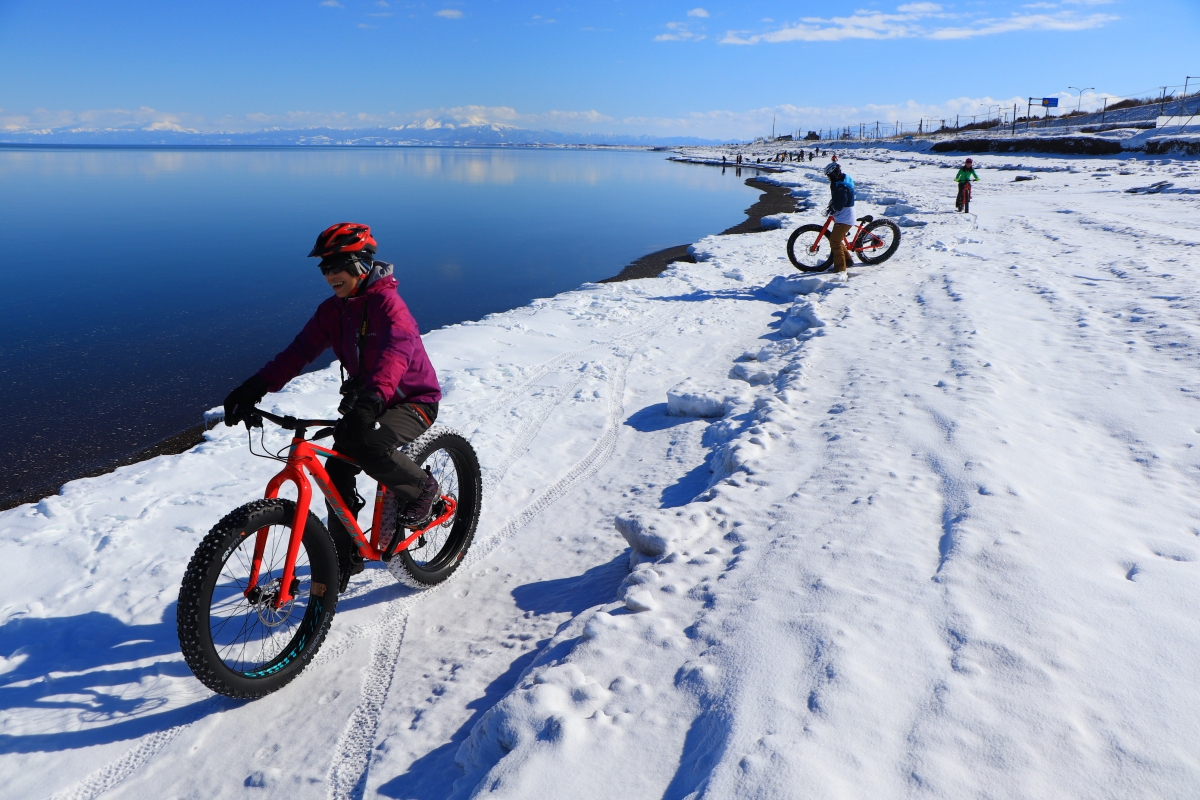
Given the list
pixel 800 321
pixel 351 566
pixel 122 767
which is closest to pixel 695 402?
pixel 800 321

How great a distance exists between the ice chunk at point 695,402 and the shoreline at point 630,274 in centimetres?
496

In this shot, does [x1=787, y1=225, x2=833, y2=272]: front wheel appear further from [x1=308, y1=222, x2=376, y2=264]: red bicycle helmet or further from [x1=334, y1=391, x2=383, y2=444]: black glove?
[x1=334, y1=391, x2=383, y2=444]: black glove

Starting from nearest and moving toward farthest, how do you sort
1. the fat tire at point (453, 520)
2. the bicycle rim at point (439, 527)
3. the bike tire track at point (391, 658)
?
the bike tire track at point (391, 658) < the fat tire at point (453, 520) < the bicycle rim at point (439, 527)

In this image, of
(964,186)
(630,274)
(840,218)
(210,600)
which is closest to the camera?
(210,600)

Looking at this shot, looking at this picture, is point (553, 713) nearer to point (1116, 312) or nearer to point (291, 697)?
point (291, 697)

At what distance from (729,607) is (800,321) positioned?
7138mm

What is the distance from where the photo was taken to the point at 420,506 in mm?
3801

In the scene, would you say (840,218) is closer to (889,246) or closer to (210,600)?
(889,246)

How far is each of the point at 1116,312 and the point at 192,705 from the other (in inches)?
395

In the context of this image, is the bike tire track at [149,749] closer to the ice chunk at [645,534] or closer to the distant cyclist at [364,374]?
the distant cyclist at [364,374]

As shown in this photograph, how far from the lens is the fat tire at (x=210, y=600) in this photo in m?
2.77

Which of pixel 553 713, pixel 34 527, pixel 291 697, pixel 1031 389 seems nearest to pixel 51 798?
pixel 291 697

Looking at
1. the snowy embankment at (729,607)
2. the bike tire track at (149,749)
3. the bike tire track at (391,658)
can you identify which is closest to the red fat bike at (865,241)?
the snowy embankment at (729,607)

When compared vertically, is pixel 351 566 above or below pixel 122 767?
above
